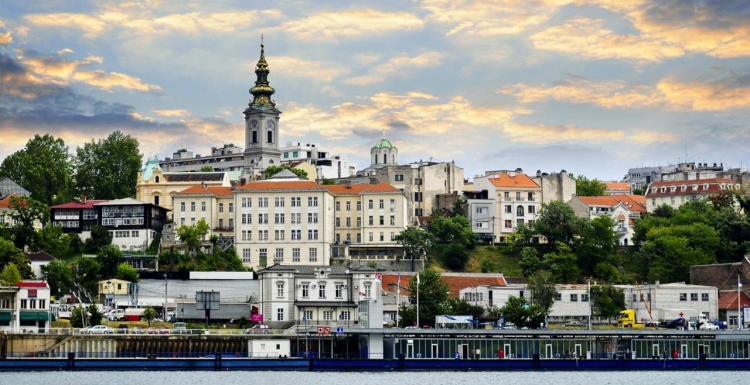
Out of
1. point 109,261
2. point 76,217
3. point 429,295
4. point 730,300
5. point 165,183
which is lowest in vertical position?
point 730,300

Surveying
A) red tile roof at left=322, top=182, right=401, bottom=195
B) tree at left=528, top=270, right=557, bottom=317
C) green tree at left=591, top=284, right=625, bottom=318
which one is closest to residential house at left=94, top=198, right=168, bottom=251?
red tile roof at left=322, top=182, right=401, bottom=195

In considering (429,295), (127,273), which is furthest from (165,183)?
(429,295)

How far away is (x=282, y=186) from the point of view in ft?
453

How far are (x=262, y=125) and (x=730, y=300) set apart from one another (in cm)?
7505

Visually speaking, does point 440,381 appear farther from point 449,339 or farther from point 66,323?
point 66,323

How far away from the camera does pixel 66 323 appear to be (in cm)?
10931

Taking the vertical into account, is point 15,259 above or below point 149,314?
above

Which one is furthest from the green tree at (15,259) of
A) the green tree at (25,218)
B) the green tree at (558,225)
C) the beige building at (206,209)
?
the green tree at (558,225)

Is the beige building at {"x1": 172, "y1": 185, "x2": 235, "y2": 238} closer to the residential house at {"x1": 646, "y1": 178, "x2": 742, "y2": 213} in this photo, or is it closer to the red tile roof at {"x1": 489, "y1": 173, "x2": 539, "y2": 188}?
the red tile roof at {"x1": 489, "y1": 173, "x2": 539, "y2": 188}

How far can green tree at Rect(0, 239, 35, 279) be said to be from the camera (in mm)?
118688

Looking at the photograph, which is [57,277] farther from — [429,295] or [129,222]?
[429,295]

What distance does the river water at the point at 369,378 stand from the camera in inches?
3433

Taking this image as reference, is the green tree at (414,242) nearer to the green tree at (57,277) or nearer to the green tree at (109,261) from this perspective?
the green tree at (109,261)

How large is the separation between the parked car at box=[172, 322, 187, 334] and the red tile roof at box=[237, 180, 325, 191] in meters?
29.5
